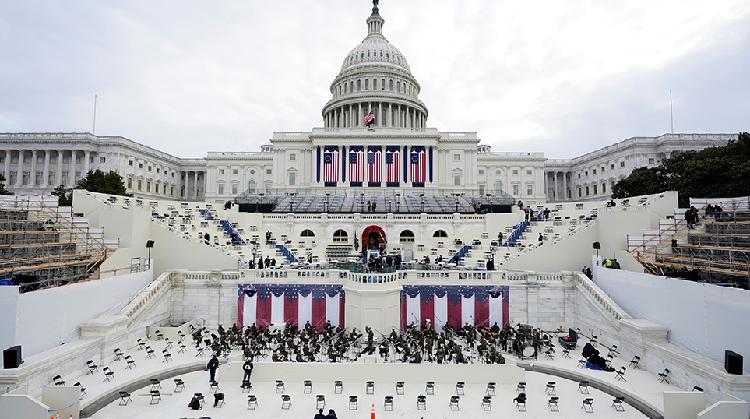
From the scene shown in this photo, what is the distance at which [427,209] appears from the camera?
51406 millimetres

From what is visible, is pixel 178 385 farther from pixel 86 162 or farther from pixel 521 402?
pixel 86 162

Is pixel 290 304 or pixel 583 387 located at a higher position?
pixel 290 304

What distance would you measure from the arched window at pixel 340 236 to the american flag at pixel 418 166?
2942 centimetres

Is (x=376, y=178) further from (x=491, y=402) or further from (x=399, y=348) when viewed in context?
(x=491, y=402)

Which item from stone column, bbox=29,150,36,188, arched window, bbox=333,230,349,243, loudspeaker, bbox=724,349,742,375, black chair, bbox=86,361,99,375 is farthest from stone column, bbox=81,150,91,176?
loudspeaker, bbox=724,349,742,375

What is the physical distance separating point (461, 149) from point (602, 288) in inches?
2088

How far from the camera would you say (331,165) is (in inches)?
2975

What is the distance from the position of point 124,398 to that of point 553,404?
18425mm

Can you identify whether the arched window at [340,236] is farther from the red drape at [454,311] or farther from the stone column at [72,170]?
the stone column at [72,170]

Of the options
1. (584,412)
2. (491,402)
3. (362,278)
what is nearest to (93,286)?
(362,278)

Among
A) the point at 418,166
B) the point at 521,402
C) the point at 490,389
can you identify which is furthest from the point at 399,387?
the point at 418,166

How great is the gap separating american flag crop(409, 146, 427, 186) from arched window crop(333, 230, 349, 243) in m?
29.4

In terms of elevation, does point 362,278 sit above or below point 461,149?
below

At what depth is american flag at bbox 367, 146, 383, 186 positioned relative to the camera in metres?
74.0
